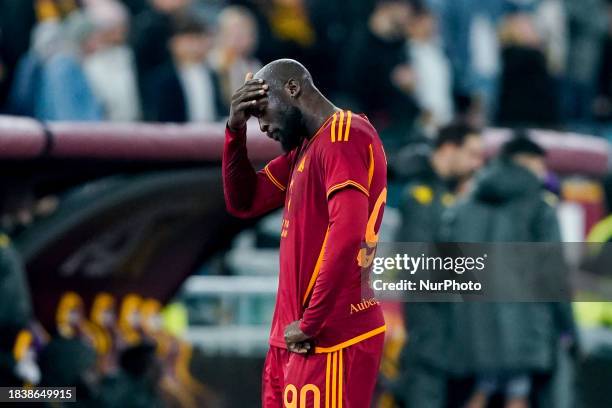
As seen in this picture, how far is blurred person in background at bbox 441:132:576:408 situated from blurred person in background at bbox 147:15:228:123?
1683mm

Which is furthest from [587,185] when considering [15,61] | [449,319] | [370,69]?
[15,61]

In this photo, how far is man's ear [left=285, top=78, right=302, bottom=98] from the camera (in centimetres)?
435

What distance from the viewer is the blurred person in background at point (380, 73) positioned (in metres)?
9.23

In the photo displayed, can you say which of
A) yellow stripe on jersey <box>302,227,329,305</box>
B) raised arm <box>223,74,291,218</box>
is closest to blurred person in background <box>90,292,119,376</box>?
raised arm <box>223,74,291,218</box>

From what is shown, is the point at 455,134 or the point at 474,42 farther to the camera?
the point at 474,42

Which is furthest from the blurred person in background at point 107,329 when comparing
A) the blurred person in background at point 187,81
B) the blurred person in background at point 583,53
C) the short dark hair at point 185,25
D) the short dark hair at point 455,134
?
the blurred person in background at point 583,53

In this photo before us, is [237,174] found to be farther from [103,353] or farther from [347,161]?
[103,353]

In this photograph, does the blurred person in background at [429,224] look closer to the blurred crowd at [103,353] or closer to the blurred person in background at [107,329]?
the blurred crowd at [103,353]

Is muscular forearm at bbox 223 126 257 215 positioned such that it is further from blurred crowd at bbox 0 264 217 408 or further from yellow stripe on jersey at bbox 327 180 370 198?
blurred crowd at bbox 0 264 217 408

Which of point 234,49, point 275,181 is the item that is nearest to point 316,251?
point 275,181

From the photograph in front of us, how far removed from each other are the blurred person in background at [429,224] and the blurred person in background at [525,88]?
1992mm

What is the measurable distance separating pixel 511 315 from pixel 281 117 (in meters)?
3.47

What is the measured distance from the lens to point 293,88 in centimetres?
436

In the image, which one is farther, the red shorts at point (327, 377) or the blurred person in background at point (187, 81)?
the blurred person in background at point (187, 81)
